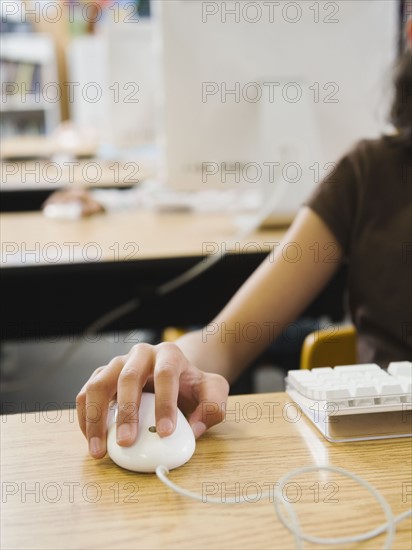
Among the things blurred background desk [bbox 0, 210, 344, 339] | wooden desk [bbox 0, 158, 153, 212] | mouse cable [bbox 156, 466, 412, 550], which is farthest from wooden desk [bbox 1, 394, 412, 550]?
wooden desk [bbox 0, 158, 153, 212]

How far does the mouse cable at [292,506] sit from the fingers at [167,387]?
0.04 metres

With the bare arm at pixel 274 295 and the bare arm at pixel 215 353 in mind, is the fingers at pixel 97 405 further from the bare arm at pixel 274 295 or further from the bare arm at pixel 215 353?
the bare arm at pixel 274 295

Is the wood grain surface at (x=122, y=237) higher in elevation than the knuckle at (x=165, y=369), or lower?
lower

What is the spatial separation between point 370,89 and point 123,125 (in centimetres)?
113

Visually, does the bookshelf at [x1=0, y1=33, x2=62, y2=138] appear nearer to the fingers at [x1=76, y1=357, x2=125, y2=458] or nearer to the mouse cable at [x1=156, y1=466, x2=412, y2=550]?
the fingers at [x1=76, y1=357, x2=125, y2=458]

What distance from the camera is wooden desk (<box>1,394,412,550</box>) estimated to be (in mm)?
475

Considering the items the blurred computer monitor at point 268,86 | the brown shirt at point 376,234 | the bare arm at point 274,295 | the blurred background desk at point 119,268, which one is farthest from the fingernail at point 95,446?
the blurred computer monitor at point 268,86

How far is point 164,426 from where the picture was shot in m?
0.57

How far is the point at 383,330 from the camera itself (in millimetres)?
1021

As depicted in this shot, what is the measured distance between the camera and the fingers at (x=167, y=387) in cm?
58

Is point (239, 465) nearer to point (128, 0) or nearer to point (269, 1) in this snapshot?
point (269, 1)

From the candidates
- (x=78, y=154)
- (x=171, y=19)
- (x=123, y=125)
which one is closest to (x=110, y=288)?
(x=171, y=19)

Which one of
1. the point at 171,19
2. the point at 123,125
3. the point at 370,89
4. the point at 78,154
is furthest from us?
the point at 78,154

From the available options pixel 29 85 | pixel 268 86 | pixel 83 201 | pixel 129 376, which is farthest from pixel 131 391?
pixel 29 85
